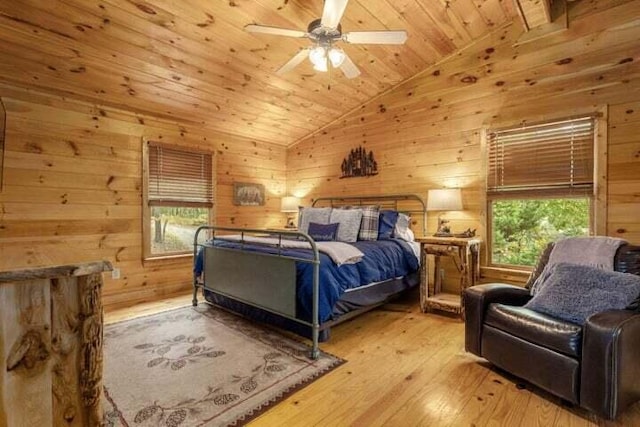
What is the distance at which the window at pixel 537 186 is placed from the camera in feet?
10.6

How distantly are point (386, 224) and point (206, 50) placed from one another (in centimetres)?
263

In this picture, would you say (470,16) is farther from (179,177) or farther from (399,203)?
(179,177)

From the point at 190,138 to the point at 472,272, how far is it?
386cm

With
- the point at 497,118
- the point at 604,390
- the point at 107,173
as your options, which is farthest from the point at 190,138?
the point at 604,390

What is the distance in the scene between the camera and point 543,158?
136 inches

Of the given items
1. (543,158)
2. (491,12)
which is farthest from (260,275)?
(491,12)

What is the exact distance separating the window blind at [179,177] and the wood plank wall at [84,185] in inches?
5.7

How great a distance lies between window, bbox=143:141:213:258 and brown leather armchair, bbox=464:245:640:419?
363 centimetres

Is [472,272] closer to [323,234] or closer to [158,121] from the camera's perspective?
[323,234]

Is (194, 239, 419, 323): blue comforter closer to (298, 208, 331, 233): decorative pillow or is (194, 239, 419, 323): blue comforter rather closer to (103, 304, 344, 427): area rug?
(103, 304, 344, 427): area rug

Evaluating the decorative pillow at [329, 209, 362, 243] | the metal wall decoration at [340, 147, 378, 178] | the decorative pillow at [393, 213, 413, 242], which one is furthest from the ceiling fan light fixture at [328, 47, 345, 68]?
the metal wall decoration at [340, 147, 378, 178]

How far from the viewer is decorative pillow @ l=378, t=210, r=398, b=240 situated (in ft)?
13.1

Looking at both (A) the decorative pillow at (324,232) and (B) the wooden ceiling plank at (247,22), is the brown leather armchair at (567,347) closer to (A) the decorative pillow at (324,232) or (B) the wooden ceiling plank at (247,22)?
(A) the decorative pillow at (324,232)

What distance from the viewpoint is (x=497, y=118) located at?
370cm
